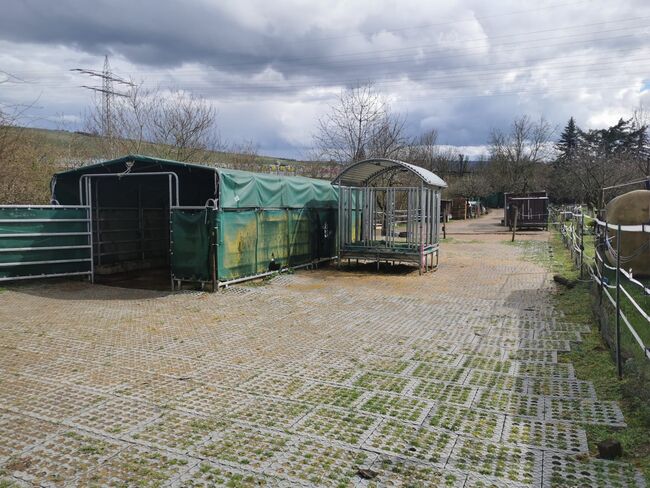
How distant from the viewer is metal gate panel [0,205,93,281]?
35.1 feet

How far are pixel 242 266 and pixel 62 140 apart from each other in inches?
458

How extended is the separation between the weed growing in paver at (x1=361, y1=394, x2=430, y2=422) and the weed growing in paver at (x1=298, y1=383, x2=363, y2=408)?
0.17 metres

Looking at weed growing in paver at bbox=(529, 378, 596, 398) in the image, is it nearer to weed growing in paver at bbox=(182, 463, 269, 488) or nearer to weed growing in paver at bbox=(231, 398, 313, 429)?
weed growing in paver at bbox=(231, 398, 313, 429)

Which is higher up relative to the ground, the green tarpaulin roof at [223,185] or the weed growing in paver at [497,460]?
the green tarpaulin roof at [223,185]

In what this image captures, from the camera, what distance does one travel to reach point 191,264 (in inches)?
427

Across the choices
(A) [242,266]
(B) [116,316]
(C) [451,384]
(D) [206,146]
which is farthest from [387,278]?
(D) [206,146]

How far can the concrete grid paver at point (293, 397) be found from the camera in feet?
11.6

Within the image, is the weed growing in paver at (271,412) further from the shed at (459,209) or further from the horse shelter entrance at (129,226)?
the shed at (459,209)

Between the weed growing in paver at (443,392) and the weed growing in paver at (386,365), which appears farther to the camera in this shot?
the weed growing in paver at (386,365)

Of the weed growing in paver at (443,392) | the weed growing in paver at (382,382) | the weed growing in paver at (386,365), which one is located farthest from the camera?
the weed growing in paver at (386,365)

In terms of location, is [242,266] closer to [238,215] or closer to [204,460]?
[238,215]

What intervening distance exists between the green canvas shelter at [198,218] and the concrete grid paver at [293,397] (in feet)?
6.30

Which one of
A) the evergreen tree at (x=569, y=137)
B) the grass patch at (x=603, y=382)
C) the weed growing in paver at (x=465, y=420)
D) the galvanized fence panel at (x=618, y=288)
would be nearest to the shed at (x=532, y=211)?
the galvanized fence panel at (x=618, y=288)

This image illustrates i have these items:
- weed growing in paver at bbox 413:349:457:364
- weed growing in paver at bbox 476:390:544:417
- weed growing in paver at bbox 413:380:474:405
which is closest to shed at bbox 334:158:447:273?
weed growing in paver at bbox 413:349:457:364
